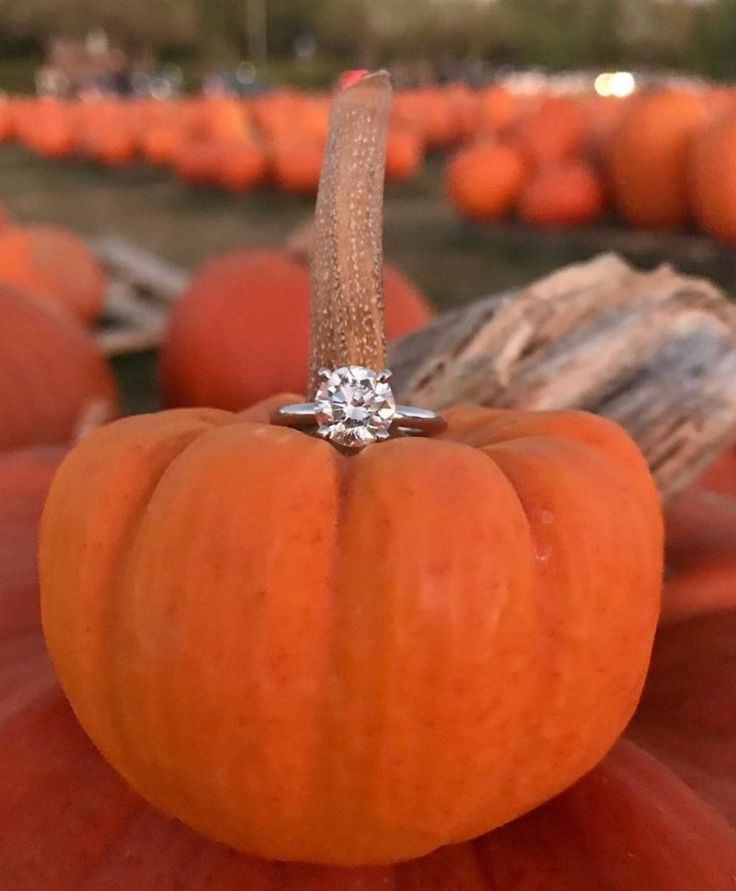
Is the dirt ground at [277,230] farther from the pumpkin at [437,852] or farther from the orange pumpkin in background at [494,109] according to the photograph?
the pumpkin at [437,852]

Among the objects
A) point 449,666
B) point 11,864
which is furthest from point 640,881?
point 11,864

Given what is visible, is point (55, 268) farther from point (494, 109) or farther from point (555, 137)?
point (494, 109)

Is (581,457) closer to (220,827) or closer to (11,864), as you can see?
(220,827)

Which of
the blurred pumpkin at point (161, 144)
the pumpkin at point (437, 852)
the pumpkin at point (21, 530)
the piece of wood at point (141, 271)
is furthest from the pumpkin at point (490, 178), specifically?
the pumpkin at point (437, 852)

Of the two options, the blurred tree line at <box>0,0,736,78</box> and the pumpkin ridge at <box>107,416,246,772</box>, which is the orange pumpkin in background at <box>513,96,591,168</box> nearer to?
the pumpkin ridge at <box>107,416,246,772</box>

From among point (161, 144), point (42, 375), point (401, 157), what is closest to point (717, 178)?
point (42, 375)

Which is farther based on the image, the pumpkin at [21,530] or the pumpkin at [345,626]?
the pumpkin at [21,530]
